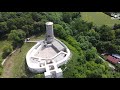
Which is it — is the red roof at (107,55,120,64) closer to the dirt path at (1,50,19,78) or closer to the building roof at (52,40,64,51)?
the building roof at (52,40,64,51)

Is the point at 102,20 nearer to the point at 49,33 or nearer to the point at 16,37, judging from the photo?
the point at 49,33

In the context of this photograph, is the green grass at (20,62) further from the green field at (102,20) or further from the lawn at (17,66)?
the green field at (102,20)

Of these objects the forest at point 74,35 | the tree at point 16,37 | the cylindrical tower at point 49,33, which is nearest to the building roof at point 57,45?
the cylindrical tower at point 49,33

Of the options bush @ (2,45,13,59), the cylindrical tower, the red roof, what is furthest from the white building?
the red roof

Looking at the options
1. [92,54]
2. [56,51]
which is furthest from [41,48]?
[92,54]

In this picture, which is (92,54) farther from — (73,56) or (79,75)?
(79,75)
